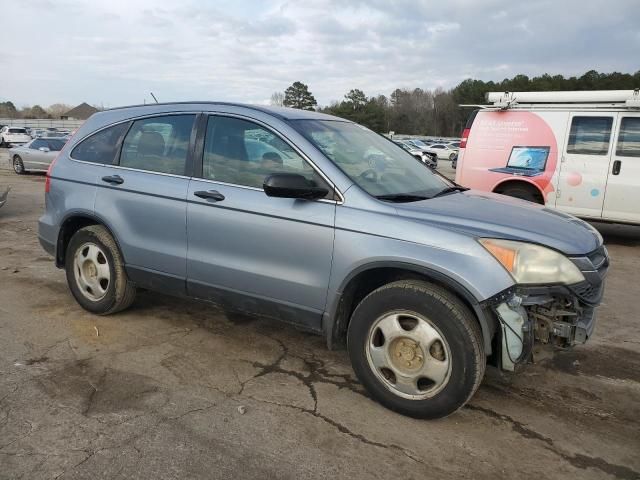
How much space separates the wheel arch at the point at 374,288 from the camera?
291cm

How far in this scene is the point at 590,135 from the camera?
8211 millimetres

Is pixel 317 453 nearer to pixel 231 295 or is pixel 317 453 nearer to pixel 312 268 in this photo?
pixel 312 268

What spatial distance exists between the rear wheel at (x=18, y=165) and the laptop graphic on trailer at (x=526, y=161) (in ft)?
55.0

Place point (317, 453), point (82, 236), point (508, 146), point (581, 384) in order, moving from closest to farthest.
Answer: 1. point (317, 453)
2. point (581, 384)
3. point (82, 236)
4. point (508, 146)

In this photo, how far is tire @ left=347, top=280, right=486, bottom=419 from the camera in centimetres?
291

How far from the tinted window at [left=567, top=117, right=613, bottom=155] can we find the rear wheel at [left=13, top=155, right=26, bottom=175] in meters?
17.7

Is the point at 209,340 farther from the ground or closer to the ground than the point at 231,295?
closer to the ground

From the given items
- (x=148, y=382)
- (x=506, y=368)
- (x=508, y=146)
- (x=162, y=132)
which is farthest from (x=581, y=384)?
(x=508, y=146)

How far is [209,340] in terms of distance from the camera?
168 inches

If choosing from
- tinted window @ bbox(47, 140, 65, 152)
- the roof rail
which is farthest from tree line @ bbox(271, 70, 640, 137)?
the roof rail

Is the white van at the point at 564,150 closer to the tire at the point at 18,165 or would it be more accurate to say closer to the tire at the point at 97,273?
the tire at the point at 97,273

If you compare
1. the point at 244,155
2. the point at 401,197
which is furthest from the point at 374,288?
the point at 244,155

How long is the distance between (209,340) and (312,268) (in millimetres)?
A: 1376

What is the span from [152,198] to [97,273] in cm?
98
